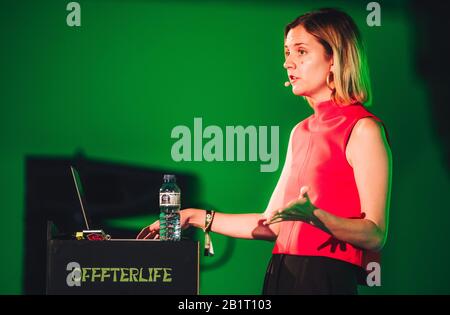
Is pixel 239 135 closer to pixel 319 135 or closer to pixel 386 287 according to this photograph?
pixel 319 135

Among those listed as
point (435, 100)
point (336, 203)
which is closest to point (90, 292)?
point (336, 203)

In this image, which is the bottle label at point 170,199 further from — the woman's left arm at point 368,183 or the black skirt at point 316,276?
the woman's left arm at point 368,183

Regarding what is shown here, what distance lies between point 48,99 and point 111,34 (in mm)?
554

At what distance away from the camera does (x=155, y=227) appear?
448 cm

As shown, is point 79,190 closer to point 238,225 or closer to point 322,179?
point 238,225

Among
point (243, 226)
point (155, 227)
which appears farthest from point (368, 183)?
point (155, 227)

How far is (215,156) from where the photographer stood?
468 centimetres

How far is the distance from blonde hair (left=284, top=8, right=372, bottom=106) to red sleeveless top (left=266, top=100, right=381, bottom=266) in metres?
0.09

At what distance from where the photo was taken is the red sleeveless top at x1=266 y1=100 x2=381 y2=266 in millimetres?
4359

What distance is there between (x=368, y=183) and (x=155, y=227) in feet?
4.16

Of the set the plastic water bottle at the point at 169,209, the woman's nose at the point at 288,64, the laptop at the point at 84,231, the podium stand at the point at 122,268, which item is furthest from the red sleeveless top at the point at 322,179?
the laptop at the point at 84,231

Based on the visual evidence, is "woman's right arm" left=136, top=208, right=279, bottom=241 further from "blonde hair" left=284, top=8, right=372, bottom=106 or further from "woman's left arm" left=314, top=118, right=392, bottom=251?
"blonde hair" left=284, top=8, right=372, bottom=106

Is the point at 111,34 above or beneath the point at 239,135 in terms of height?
above

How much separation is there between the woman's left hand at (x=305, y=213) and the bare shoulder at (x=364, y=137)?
41cm
